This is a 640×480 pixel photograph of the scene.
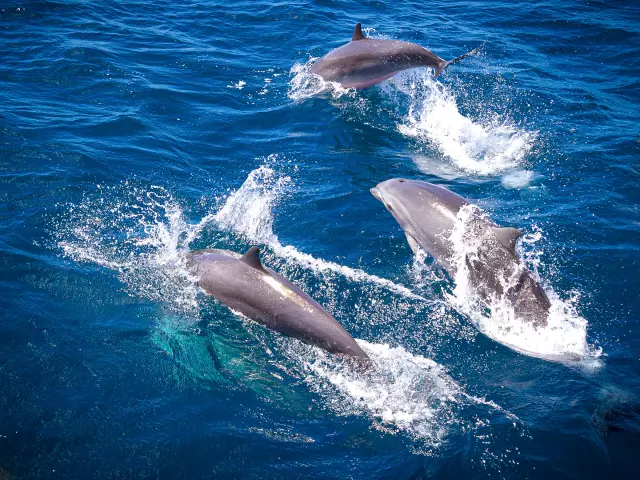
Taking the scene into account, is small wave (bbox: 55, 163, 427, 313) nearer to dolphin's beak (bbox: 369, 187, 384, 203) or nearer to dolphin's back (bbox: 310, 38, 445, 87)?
dolphin's beak (bbox: 369, 187, 384, 203)

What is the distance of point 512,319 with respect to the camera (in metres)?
9.30

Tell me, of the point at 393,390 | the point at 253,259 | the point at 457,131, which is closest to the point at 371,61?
the point at 457,131

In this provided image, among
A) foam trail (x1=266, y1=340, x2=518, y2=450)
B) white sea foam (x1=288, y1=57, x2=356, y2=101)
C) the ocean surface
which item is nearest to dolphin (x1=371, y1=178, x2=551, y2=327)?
the ocean surface

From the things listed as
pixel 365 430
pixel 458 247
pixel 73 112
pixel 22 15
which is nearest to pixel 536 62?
pixel 458 247

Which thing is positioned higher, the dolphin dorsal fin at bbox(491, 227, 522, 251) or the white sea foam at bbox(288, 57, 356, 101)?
the white sea foam at bbox(288, 57, 356, 101)

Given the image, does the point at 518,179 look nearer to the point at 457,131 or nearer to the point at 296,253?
the point at 457,131

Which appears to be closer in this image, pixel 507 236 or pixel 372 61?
pixel 507 236

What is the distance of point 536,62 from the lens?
19.4 meters

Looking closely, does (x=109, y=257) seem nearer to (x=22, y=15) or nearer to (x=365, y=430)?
(x=365, y=430)

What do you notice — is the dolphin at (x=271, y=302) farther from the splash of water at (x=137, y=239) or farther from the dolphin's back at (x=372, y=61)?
the dolphin's back at (x=372, y=61)

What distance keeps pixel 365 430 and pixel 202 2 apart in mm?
20889

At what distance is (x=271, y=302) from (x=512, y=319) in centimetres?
393

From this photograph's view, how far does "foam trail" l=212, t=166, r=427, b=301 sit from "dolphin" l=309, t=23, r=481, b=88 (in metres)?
4.67

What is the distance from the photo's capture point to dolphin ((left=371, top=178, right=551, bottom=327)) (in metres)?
9.31
